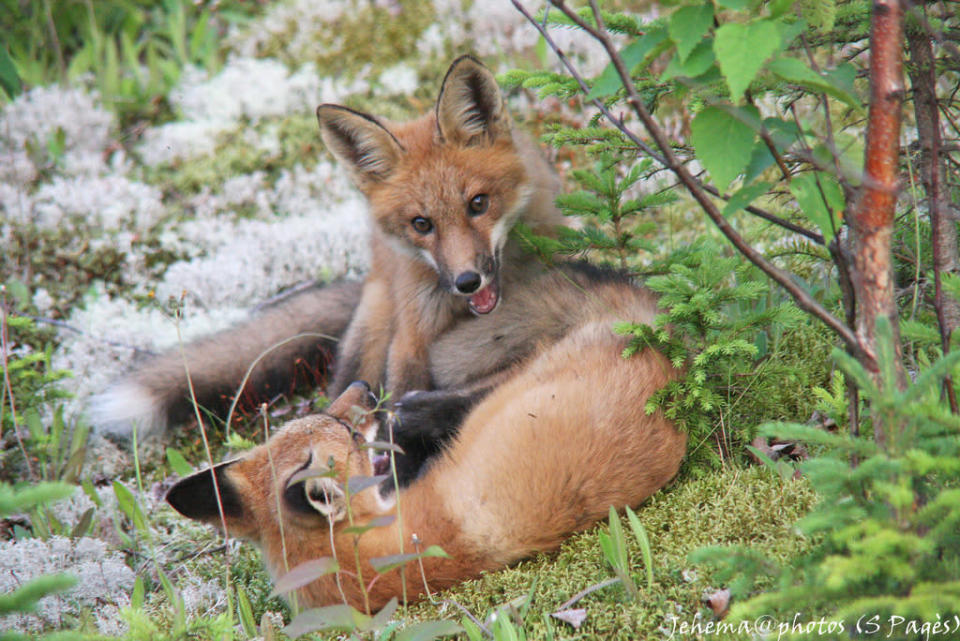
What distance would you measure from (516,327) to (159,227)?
10.9ft

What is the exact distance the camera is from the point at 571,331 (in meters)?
3.30

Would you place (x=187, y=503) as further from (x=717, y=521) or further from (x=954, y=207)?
(x=954, y=207)

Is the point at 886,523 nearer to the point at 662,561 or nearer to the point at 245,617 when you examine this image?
the point at 662,561

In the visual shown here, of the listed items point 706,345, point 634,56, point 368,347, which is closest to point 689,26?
point 634,56

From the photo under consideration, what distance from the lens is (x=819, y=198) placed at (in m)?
1.93

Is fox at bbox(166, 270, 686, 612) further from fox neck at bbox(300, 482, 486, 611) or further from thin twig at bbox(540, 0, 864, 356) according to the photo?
thin twig at bbox(540, 0, 864, 356)

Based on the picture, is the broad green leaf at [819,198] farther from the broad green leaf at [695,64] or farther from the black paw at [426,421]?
the black paw at [426,421]

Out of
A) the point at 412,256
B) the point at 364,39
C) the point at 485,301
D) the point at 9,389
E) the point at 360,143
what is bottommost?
the point at 485,301

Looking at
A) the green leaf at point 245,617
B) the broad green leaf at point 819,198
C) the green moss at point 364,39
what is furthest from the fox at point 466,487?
the green moss at point 364,39

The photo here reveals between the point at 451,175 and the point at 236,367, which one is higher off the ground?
the point at 451,175

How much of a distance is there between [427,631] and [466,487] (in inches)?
24.2

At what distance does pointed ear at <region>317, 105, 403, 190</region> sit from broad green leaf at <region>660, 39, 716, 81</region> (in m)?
1.95

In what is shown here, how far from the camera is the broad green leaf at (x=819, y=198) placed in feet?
6.23

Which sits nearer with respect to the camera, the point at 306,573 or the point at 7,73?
the point at 306,573
